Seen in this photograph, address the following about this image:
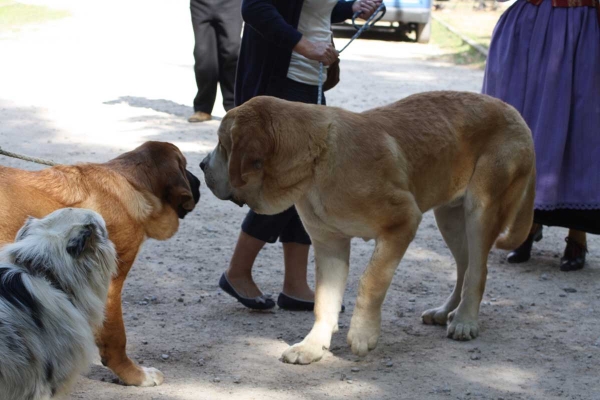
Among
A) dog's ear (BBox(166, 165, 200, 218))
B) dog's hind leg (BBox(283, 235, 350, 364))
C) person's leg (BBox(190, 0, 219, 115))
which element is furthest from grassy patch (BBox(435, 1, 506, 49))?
dog's ear (BBox(166, 165, 200, 218))

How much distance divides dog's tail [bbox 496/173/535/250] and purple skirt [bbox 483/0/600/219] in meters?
0.87

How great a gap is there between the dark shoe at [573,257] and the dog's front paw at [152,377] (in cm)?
359

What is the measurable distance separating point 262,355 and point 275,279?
143 cm

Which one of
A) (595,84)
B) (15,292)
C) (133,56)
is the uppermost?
(595,84)

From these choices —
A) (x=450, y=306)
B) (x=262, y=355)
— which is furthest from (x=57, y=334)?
(x=450, y=306)

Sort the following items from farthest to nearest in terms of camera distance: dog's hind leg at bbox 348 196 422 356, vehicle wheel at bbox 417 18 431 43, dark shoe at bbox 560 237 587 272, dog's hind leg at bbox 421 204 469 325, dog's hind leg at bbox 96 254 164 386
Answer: vehicle wheel at bbox 417 18 431 43, dark shoe at bbox 560 237 587 272, dog's hind leg at bbox 421 204 469 325, dog's hind leg at bbox 348 196 422 356, dog's hind leg at bbox 96 254 164 386

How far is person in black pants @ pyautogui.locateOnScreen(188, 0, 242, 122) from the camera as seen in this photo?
1147 cm

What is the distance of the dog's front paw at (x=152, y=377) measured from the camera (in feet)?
14.6

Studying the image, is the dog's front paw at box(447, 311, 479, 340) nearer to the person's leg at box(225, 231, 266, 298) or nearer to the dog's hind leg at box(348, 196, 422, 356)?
the dog's hind leg at box(348, 196, 422, 356)

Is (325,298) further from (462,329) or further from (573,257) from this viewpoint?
(573,257)

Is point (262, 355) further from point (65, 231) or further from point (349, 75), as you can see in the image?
point (349, 75)

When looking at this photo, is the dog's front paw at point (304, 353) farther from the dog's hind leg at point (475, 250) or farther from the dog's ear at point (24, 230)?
the dog's ear at point (24, 230)

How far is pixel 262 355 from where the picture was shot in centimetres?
496

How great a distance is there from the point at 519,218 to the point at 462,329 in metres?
0.91
